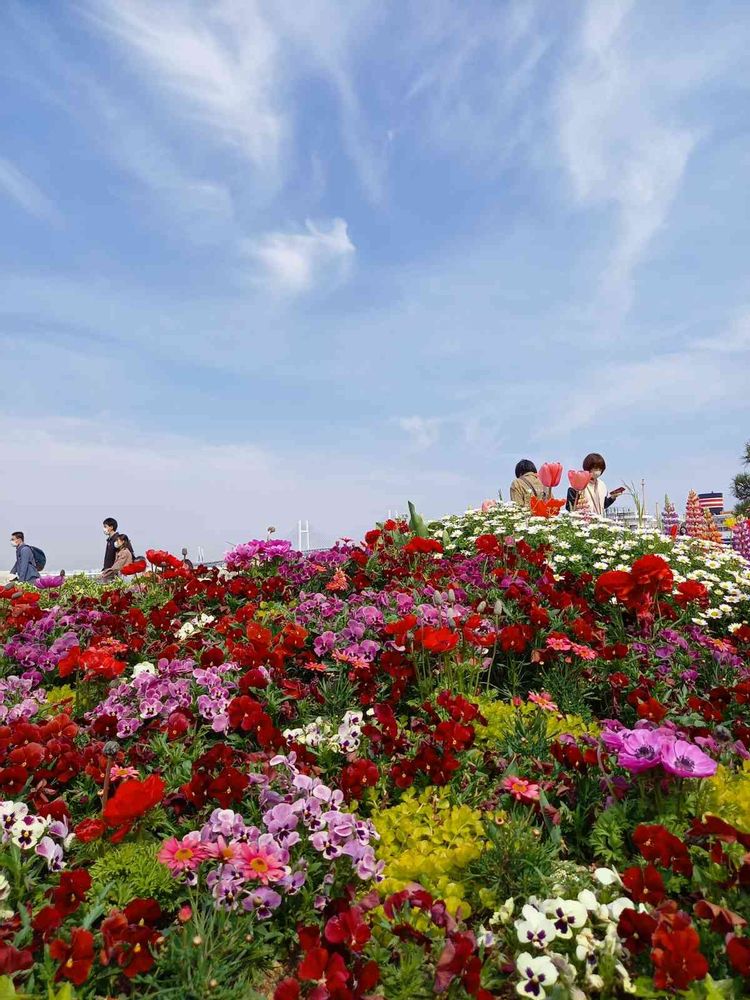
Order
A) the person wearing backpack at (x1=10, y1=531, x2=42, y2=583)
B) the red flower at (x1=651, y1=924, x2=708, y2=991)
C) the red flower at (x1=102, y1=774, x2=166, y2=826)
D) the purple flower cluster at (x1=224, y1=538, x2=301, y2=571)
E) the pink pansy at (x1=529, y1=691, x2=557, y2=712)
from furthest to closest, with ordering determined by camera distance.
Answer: the person wearing backpack at (x1=10, y1=531, x2=42, y2=583)
the purple flower cluster at (x1=224, y1=538, x2=301, y2=571)
the pink pansy at (x1=529, y1=691, x2=557, y2=712)
the red flower at (x1=102, y1=774, x2=166, y2=826)
the red flower at (x1=651, y1=924, x2=708, y2=991)

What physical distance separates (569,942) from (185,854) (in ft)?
4.12

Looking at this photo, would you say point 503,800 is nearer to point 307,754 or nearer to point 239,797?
point 307,754

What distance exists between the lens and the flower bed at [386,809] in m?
2.06

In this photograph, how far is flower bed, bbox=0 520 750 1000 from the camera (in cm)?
206

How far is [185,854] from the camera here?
2207 millimetres

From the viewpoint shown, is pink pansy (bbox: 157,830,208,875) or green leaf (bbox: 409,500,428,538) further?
green leaf (bbox: 409,500,428,538)

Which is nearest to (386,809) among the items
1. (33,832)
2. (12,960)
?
(33,832)

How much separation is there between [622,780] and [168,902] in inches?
69.5

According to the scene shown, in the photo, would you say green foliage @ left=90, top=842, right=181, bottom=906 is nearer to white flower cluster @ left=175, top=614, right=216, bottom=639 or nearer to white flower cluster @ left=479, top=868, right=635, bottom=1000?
white flower cluster @ left=479, top=868, right=635, bottom=1000

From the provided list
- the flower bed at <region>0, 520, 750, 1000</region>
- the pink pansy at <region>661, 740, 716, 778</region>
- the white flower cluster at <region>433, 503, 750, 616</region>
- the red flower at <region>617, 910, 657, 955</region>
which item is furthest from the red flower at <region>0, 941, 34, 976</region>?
the white flower cluster at <region>433, 503, 750, 616</region>

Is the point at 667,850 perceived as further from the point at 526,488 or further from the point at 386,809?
the point at 526,488

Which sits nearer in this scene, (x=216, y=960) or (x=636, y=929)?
(x=636, y=929)

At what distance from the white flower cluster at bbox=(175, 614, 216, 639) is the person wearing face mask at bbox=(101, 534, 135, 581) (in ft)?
25.2

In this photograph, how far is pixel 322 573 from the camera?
6570 millimetres
